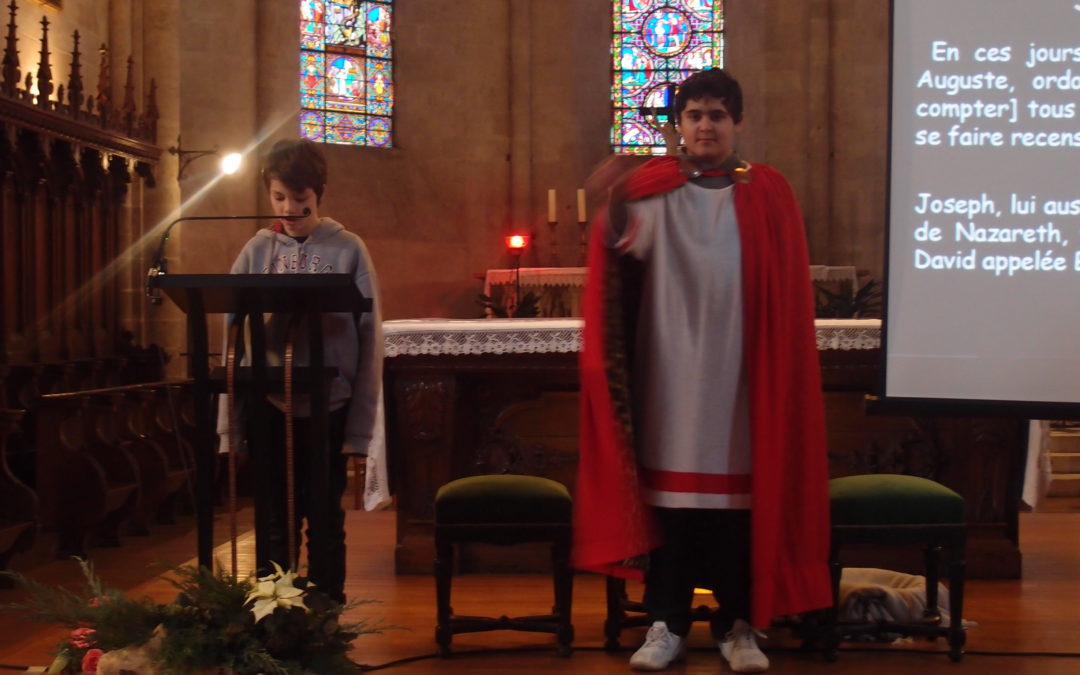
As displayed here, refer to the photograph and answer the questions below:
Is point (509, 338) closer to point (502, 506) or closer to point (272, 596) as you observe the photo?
point (502, 506)

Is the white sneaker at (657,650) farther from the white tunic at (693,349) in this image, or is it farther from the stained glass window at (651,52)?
the stained glass window at (651,52)

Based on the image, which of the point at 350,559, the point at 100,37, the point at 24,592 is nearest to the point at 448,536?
the point at 350,559

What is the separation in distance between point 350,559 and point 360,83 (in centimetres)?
757

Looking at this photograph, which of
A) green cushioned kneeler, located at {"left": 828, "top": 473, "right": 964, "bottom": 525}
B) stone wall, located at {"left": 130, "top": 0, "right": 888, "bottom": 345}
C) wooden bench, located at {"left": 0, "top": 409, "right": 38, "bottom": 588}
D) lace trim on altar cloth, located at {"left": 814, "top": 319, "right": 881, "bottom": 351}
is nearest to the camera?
green cushioned kneeler, located at {"left": 828, "top": 473, "right": 964, "bottom": 525}

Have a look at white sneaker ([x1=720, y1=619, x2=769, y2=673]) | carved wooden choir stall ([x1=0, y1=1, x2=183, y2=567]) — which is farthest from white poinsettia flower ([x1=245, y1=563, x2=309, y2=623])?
carved wooden choir stall ([x1=0, y1=1, x2=183, y2=567])

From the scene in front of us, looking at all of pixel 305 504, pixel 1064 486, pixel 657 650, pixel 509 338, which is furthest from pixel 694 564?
pixel 1064 486

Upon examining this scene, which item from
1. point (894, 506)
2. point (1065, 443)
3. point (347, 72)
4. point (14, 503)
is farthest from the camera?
point (347, 72)

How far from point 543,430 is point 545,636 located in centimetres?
137

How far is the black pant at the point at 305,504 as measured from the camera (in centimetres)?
330

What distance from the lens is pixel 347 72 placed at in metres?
12.0

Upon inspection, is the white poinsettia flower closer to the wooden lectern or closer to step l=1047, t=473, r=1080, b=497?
the wooden lectern

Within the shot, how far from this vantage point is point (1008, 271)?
11.5 ft

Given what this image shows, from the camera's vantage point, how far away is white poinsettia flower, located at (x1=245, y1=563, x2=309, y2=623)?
2953 mm

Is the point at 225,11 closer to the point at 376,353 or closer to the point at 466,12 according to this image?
the point at 466,12
